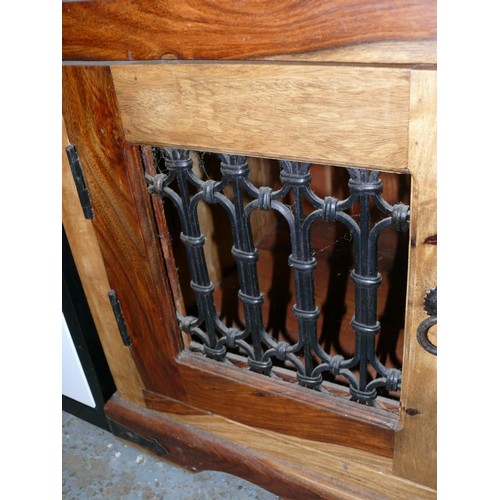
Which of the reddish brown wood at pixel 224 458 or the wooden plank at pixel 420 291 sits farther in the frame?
the reddish brown wood at pixel 224 458

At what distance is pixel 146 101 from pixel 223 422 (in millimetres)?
679

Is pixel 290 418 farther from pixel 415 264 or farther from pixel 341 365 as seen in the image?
pixel 415 264

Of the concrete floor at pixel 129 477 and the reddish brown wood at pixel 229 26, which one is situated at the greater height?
the reddish brown wood at pixel 229 26

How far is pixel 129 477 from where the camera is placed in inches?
49.3

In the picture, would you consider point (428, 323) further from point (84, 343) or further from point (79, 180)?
point (84, 343)

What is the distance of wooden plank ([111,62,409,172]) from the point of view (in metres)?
0.61

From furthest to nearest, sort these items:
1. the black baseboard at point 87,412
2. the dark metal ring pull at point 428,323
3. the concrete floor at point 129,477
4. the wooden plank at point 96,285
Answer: the black baseboard at point 87,412
the concrete floor at point 129,477
the wooden plank at point 96,285
the dark metal ring pull at point 428,323

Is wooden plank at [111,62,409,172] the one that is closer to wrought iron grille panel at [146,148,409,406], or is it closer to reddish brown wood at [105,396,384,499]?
wrought iron grille panel at [146,148,409,406]

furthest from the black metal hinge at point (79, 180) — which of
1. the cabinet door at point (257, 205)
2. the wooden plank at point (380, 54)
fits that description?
the wooden plank at point (380, 54)

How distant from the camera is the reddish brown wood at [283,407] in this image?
91 cm

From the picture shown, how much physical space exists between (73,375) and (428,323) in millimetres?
887

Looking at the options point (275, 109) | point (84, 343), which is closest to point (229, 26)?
point (275, 109)

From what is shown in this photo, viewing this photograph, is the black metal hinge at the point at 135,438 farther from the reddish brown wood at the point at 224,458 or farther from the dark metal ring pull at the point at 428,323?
the dark metal ring pull at the point at 428,323
